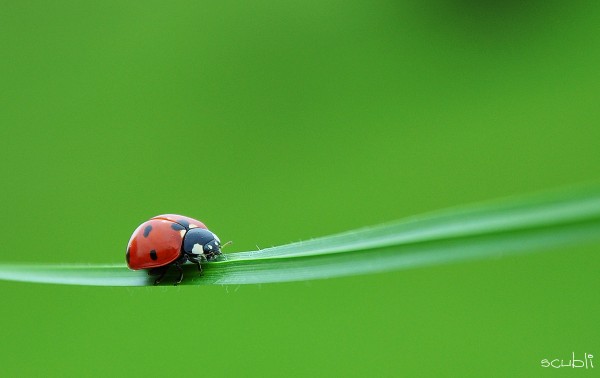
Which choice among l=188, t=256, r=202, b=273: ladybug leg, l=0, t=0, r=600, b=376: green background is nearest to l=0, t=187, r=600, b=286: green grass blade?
l=188, t=256, r=202, b=273: ladybug leg

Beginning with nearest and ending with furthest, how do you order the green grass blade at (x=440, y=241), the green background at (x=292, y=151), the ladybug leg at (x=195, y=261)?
the green grass blade at (x=440, y=241)
the ladybug leg at (x=195, y=261)
the green background at (x=292, y=151)

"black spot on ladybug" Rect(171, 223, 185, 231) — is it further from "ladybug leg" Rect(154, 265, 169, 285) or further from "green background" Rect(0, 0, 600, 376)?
"green background" Rect(0, 0, 600, 376)

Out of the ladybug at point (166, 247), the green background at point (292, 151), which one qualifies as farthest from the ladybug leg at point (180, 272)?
the green background at point (292, 151)

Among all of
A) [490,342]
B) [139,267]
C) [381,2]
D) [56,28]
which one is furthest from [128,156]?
[139,267]

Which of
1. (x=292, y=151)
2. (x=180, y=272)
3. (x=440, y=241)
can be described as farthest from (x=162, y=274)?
(x=292, y=151)

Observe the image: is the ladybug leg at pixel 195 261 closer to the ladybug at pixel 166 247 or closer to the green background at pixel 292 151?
the ladybug at pixel 166 247

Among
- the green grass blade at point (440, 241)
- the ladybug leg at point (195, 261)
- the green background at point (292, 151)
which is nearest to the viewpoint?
the green grass blade at point (440, 241)

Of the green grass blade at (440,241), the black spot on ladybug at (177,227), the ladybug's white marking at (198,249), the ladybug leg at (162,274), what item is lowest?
the ladybug leg at (162,274)

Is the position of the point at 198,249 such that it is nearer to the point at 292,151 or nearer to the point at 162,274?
the point at 162,274
